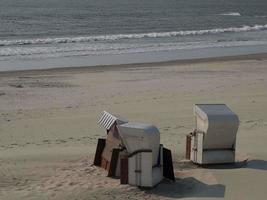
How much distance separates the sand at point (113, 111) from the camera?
25.3 ft

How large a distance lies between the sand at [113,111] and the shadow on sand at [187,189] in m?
0.01

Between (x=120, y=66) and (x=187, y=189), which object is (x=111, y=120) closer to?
(x=187, y=189)

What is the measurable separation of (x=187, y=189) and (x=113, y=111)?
6062 millimetres

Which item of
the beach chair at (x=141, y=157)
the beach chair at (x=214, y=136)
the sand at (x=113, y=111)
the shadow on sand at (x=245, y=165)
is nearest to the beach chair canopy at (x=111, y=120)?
the beach chair at (x=141, y=157)

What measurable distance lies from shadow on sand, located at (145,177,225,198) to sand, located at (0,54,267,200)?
0.04ft

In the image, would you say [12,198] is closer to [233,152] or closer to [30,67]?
[233,152]

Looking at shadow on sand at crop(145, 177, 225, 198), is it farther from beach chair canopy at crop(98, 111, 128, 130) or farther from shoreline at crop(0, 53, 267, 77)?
shoreline at crop(0, 53, 267, 77)

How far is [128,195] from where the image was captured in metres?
7.40

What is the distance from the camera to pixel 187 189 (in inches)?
303

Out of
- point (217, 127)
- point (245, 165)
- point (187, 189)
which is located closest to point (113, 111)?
point (245, 165)


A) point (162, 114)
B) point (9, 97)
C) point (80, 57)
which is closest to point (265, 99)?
point (162, 114)

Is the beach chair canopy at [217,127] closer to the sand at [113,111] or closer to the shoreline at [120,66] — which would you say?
the sand at [113,111]

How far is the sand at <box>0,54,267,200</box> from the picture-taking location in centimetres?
772

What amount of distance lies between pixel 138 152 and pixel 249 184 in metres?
1.48
